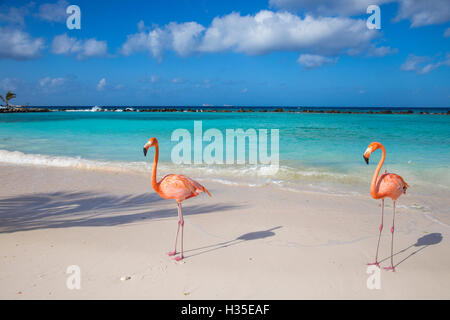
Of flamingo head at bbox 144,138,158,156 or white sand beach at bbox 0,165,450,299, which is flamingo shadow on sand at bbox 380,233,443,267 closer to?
white sand beach at bbox 0,165,450,299

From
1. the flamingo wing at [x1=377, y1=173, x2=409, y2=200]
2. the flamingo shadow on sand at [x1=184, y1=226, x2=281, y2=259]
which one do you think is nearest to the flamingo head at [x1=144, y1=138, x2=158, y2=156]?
the flamingo shadow on sand at [x1=184, y1=226, x2=281, y2=259]

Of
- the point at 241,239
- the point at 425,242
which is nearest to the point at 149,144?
the point at 241,239

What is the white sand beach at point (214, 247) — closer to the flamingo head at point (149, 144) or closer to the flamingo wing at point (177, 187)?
the flamingo wing at point (177, 187)

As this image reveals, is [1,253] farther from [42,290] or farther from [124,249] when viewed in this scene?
[124,249]

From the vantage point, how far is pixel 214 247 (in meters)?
4.71

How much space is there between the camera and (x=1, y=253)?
415cm

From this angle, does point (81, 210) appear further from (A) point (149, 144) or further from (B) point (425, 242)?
(B) point (425, 242)

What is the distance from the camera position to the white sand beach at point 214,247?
3.57m

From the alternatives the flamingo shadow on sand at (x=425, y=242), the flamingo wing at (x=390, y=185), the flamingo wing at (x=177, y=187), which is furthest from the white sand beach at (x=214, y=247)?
the flamingo wing at (x=390, y=185)

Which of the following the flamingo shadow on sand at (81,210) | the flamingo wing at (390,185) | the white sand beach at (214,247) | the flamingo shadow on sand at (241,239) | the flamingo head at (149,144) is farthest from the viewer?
the flamingo shadow on sand at (81,210)

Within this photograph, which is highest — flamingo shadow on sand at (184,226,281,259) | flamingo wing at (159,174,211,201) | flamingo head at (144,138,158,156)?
flamingo head at (144,138,158,156)

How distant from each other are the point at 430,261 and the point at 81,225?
5.88 metres

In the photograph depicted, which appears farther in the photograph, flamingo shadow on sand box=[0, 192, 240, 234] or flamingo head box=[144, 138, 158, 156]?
flamingo shadow on sand box=[0, 192, 240, 234]

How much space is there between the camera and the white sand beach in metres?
3.57
